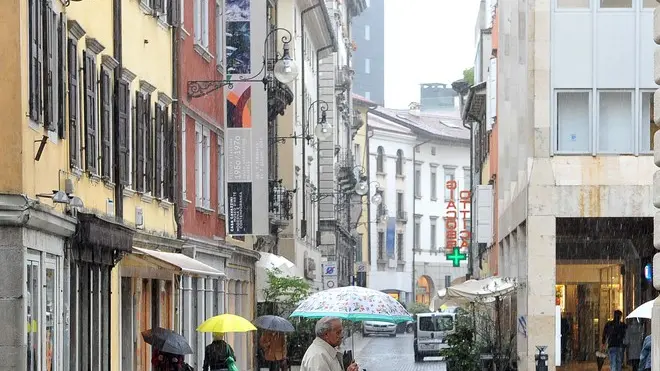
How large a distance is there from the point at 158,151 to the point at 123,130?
3636 mm

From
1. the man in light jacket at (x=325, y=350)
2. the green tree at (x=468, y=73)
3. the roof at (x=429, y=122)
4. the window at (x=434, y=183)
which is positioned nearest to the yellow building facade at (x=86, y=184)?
the man in light jacket at (x=325, y=350)

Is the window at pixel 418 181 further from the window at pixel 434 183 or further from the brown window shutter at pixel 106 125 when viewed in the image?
the brown window shutter at pixel 106 125

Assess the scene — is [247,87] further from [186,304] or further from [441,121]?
[441,121]

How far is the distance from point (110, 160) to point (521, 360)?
13.6 m

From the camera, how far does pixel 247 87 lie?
33.6 m

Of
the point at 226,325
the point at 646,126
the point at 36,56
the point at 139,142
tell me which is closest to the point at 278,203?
the point at 646,126

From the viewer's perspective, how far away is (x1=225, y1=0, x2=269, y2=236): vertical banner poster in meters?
32.8

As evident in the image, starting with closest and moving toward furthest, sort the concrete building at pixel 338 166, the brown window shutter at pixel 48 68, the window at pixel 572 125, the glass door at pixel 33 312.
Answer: the glass door at pixel 33 312
the brown window shutter at pixel 48 68
the window at pixel 572 125
the concrete building at pixel 338 166

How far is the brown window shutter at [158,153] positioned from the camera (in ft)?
91.0

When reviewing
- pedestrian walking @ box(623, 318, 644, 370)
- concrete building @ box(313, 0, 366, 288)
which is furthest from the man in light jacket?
concrete building @ box(313, 0, 366, 288)

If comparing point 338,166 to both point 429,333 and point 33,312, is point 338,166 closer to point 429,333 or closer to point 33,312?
point 429,333

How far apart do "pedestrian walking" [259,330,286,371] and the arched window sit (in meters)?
69.5

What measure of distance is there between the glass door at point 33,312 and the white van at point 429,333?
38.6 meters

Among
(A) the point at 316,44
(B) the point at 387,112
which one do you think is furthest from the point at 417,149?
(A) the point at 316,44
